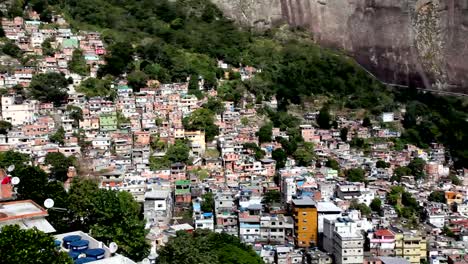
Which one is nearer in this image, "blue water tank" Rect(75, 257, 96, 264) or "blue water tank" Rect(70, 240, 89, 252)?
"blue water tank" Rect(75, 257, 96, 264)

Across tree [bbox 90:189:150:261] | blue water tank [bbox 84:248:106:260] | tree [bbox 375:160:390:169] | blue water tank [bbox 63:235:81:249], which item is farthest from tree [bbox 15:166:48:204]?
tree [bbox 375:160:390:169]

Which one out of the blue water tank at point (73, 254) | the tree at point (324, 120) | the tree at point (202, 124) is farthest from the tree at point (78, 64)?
the blue water tank at point (73, 254)

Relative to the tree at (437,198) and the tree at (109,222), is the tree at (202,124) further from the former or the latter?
the tree at (109,222)

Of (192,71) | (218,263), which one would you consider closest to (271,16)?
(192,71)

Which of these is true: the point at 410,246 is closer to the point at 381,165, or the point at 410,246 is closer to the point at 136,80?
the point at 381,165

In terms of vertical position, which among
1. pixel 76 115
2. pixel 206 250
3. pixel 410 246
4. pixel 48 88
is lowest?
pixel 410 246

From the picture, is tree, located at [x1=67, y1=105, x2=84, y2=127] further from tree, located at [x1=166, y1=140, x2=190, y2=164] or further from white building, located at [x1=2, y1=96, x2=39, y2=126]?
tree, located at [x1=166, y1=140, x2=190, y2=164]

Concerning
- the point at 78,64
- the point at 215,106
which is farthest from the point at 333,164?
the point at 78,64
